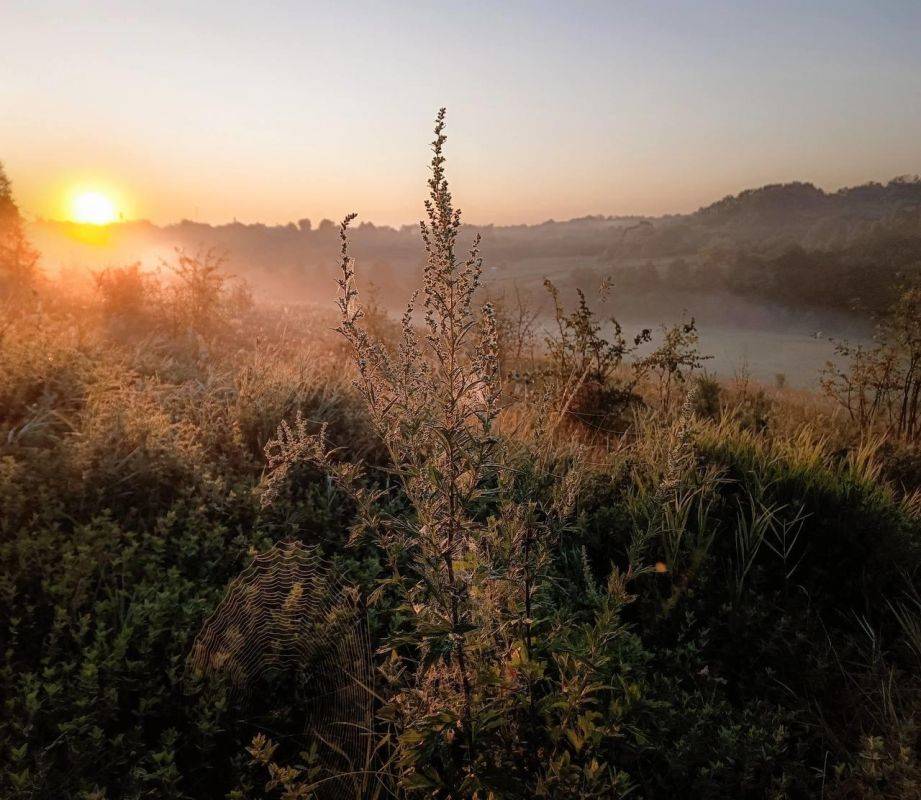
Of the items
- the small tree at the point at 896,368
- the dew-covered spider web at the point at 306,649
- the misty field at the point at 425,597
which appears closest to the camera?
the misty field at the point at 425,597

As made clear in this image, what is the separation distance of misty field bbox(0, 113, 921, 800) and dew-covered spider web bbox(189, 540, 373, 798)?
13 mm

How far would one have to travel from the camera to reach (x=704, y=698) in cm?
264

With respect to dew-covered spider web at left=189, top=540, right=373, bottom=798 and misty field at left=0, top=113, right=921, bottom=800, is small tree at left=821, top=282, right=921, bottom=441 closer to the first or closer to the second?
misty field at left=0, top=113, right=921, bottom=800

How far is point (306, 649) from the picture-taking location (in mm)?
2557

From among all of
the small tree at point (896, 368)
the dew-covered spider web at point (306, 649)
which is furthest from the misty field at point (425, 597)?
the small tree at point (896, 368)

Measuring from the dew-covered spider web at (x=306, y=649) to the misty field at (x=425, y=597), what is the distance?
0.01m

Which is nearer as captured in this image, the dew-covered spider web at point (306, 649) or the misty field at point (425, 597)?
the misty field at point (425, 597)

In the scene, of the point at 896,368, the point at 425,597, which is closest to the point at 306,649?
the point at 425,597

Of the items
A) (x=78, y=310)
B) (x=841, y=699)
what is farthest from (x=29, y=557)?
(x=78, y=310)

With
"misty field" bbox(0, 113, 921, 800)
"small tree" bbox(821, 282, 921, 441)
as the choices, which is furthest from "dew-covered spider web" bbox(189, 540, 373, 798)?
"small tree" bbox(821, 282, 921, 441)

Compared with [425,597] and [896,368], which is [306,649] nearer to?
[425,597]

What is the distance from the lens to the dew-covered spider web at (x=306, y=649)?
7.39 ft

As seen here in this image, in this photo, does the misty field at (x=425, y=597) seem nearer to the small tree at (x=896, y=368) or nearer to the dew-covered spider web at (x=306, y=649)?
the dew-covered spider web at (x=306, y=649)

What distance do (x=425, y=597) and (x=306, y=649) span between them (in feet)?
1.96
